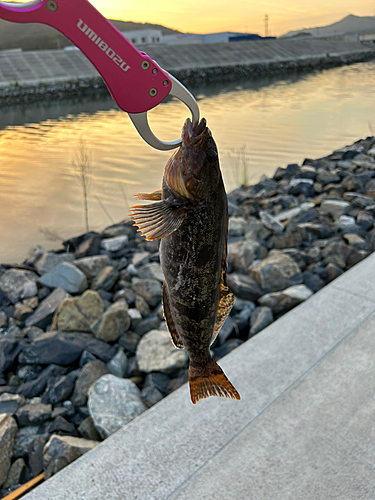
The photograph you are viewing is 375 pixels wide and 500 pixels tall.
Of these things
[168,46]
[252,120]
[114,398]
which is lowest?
[114,398]

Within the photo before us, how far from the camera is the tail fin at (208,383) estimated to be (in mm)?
1401

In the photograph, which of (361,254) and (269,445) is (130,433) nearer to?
(269,445)

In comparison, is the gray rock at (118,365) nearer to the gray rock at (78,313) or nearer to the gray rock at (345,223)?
the gray rock at (78,313)

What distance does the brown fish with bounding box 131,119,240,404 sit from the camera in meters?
1.04

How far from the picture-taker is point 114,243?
6.21 meters

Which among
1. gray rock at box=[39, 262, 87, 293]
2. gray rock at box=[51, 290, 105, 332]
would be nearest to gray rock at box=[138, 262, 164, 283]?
gray rock at box=[39, 262, 87, 293]

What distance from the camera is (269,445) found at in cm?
272

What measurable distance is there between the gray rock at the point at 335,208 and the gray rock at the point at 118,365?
4242 millimetres

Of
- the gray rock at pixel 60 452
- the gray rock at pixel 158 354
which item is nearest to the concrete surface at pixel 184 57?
the gray rock at pixel 158 354

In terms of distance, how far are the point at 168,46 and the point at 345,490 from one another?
39.0 m

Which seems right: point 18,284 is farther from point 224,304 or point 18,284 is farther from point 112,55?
point 112,55

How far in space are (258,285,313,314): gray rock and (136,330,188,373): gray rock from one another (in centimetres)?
114

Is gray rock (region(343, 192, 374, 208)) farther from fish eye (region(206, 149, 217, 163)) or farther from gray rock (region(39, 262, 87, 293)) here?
fish eye (region(206, 149, 217, 163))

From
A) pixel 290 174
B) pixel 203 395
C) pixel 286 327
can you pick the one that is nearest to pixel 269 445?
pixel 286 327
